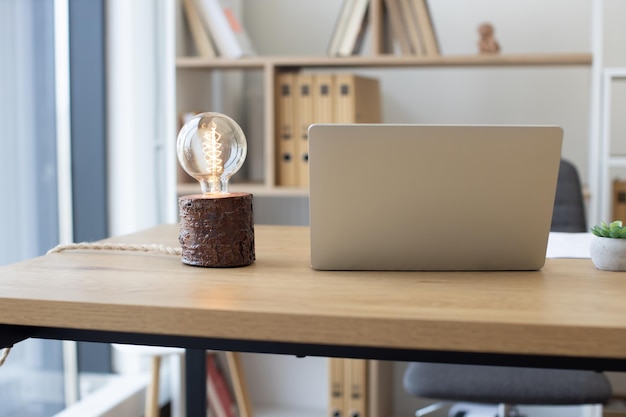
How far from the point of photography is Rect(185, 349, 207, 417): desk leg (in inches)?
65.2

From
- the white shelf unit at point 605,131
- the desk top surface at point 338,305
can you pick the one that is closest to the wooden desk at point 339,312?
the desk top surface at point 338,305

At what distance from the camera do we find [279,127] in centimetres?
267

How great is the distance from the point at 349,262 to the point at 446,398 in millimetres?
975

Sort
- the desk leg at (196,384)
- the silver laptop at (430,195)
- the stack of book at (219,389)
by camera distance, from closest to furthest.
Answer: the silver laptop at (430,195)
the desk leg at (196,384)
the stack of book at (219,389)

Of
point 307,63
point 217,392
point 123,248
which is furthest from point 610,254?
point 217,392

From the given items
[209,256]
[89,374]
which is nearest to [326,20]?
[89,374]

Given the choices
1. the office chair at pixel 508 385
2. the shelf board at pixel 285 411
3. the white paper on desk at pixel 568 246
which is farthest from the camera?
the shelf board at pixel 285 411

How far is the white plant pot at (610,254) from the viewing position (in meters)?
1.19

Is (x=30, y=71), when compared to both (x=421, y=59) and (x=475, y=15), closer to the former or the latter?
(x=421, y=59)

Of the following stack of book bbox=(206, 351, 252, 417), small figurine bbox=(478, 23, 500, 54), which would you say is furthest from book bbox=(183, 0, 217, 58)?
stack of book bbox=(206, 351, 252, 417)

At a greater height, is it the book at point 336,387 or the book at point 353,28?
the book at point 353,28

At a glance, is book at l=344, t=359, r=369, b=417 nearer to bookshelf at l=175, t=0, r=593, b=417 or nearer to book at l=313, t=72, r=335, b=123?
bookshelf at l=175, t=0, r=593, b=417

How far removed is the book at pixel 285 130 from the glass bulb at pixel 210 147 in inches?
54.2

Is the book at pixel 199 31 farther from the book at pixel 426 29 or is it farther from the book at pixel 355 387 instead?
the book at pixel 355 387
